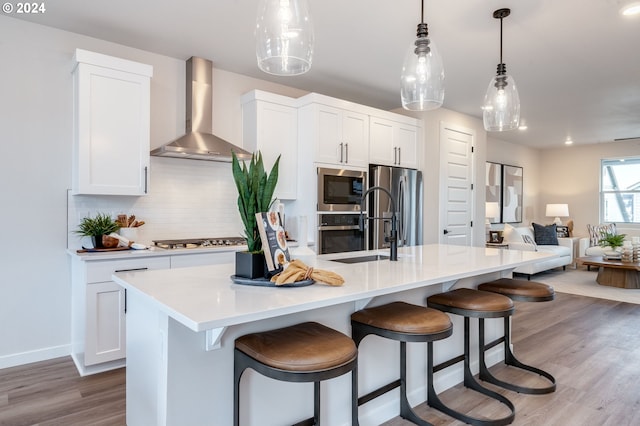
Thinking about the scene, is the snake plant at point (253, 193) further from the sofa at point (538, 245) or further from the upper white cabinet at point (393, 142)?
the sofa at point (538, 245)

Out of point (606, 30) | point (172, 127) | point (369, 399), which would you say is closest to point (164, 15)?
point (172, 127)

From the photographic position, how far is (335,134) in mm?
4070

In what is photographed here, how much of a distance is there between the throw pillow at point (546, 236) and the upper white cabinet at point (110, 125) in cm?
715

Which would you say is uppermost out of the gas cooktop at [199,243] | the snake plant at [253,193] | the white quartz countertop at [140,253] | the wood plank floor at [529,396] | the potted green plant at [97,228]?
the snake plant at [253,193]

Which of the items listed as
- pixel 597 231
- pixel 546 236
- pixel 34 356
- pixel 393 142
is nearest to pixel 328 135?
pixel 393 142

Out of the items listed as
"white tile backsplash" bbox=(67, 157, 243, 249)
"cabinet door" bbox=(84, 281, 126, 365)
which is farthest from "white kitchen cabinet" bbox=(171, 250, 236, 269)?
"white tile backsplash" bbox=(67, 157, 243, 249)

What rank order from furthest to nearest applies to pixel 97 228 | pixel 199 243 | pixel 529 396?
pixel 199 243 < pixel 97 228 < pixel 529 396

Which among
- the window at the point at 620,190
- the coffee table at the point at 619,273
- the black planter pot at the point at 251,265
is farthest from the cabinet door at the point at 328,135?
the window at the point at 620,190

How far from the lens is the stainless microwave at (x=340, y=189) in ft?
12.9

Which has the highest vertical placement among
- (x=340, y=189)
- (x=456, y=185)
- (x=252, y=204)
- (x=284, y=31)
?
(x=284, y=31)

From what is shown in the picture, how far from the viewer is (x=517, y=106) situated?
2.59 meters

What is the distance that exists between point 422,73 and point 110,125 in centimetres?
236

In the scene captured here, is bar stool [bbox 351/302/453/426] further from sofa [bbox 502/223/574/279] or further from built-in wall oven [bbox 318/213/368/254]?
sofa [bbox 502/223/574/279]

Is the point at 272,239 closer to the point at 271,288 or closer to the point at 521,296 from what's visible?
the point at 271,288
